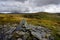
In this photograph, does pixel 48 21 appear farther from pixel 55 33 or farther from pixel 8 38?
pixel 8 38

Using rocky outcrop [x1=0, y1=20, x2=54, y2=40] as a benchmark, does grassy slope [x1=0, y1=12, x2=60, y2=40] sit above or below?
above

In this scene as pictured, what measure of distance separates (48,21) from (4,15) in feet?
4.60

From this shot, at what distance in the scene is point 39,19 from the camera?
177 inches

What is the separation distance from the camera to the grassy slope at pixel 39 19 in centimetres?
438

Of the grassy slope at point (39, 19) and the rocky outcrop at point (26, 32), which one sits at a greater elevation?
the grassy slope at point (39, 19)

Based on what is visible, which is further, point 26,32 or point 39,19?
point 39,19

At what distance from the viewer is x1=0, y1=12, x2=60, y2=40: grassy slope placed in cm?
438

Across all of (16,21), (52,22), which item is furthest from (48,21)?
(16,21)

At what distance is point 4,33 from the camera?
4391 mm

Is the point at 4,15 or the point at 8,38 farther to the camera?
the point at 4,15

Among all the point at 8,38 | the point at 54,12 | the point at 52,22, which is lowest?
the point at 8,38

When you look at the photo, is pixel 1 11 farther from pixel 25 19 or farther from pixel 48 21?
pixel 48 21

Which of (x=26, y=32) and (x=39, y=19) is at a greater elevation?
(x=39, y=19)

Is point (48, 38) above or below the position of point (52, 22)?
below
